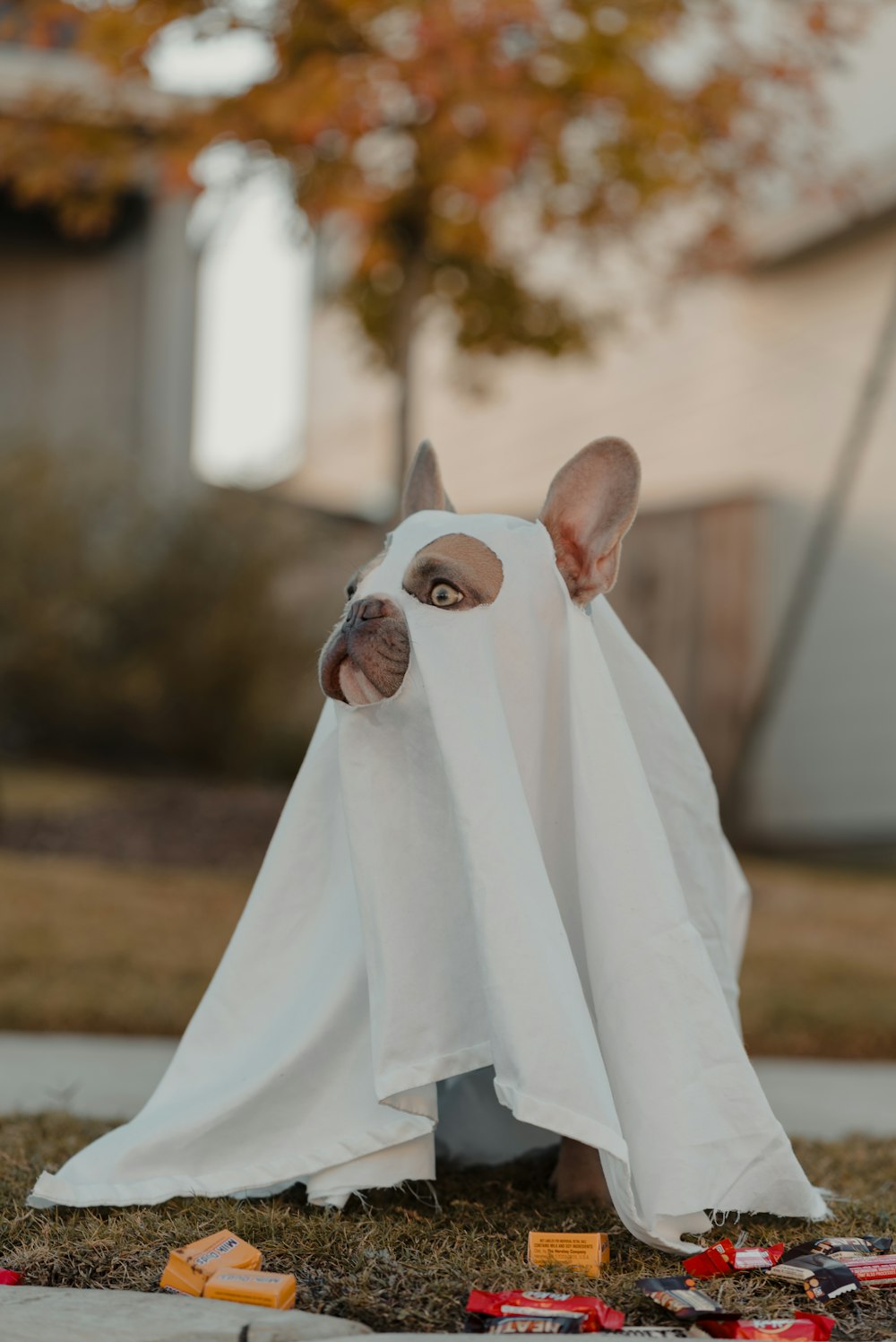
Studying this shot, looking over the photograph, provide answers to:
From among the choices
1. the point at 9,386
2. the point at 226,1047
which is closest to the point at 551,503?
the point at 226,1047

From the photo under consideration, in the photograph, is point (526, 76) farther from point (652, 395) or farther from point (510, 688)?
point (652, 395)

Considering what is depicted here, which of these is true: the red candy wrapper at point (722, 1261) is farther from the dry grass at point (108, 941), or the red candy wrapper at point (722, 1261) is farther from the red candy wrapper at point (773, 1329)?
the dry grass at point (108, 941)

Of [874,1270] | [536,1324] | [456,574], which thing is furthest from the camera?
[456,574]

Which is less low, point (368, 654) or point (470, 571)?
point (470, 571)

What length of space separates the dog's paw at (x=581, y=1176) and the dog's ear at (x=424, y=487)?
4.26ft

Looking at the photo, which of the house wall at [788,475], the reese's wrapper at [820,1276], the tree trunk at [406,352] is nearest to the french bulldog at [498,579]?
the reese's wrapper at [820,1276]

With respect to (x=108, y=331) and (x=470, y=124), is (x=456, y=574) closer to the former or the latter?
(x=470, y=124)

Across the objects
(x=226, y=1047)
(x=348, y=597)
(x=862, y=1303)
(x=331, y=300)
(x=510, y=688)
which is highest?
(x=331, y=300)

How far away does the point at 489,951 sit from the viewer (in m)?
2.41

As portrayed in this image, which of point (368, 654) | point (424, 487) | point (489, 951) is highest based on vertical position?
point (424, 487)

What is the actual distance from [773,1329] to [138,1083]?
7.83 feet

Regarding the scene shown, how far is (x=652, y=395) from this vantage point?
13742 millimetres

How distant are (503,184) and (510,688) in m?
5.88

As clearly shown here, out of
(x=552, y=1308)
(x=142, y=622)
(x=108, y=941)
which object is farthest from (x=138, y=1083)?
(x=142, y=622)
